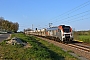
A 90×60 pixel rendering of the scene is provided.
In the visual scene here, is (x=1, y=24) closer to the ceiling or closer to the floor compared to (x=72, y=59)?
Answer: closer to the ceiling

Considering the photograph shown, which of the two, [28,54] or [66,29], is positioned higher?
[66,29]

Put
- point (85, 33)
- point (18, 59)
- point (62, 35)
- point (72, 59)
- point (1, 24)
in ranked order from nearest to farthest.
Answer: point (18, 59)
point (72, 59)
point (62, 35)
point (85, 33)
point (1, 24)

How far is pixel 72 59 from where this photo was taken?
15.7 metres

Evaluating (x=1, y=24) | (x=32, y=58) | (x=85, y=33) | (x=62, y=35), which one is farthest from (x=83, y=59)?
(x=1, y=24)

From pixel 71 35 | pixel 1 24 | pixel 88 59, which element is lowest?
pixel 88 59

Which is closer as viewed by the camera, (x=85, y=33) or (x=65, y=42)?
(x=65, y=42)

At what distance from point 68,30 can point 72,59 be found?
18.4 m

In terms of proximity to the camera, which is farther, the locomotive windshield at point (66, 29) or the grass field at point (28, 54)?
the locomotive windshield at point (66, 29)

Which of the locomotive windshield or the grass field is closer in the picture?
the grass field

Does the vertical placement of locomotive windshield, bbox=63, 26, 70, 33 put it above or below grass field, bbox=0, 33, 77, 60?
above

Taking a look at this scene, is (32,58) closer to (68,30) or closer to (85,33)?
(68,30)

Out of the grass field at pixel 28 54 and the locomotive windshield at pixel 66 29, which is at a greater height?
the locomotive windshield at pixel 66 29

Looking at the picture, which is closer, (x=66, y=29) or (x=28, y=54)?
(x=28, y=54)

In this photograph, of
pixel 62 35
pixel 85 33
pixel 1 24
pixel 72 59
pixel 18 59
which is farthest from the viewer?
pixel 1 24
